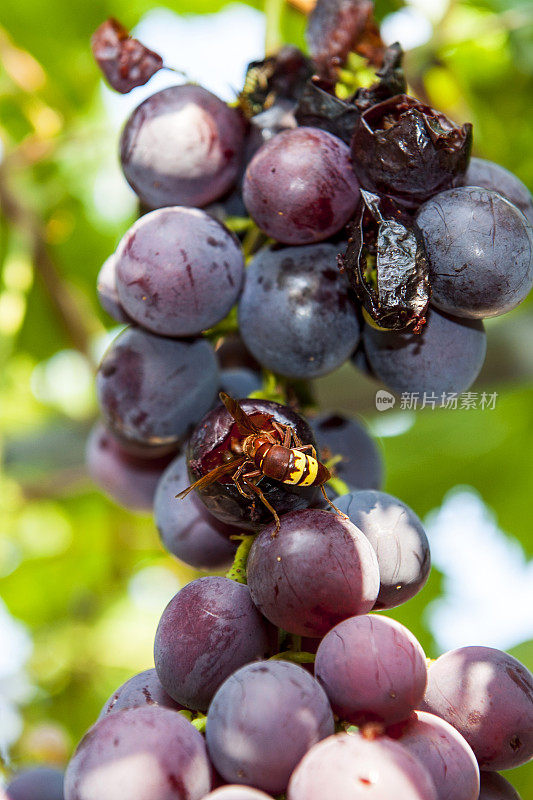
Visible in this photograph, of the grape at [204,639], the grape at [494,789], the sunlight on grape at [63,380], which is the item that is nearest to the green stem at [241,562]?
the grape at [204,639]

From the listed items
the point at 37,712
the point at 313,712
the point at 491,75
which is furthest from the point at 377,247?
the point at 37,712

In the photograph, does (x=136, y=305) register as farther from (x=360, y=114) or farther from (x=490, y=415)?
(x=490, y=415)

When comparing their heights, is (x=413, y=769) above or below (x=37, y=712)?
above

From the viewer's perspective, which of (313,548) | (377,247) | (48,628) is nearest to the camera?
(313,548)

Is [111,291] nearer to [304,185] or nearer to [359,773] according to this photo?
[304,185]

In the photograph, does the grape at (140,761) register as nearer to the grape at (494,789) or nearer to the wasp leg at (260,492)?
the wasp leg at (260,492)
